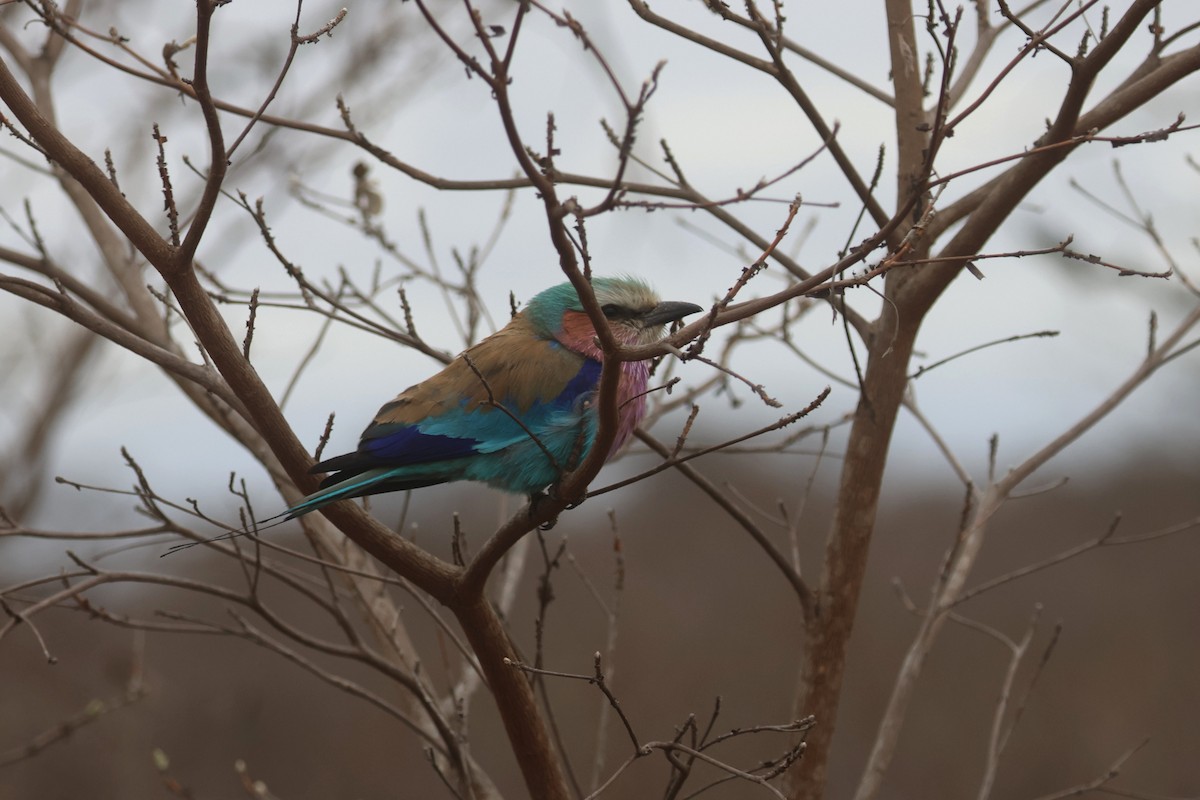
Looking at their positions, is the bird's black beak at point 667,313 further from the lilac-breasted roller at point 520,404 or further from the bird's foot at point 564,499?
the bird's foot at point 564,499

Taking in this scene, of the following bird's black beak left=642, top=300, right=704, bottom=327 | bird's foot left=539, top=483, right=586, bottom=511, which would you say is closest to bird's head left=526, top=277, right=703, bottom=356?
bird's black beak left=642, top=300, right=704, bottom=327

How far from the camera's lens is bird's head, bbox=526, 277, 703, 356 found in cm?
433

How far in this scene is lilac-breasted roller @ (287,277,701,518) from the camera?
12.9ft

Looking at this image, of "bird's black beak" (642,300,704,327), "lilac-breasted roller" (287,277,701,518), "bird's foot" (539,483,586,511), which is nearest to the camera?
"bird's foot" (539,483,586,511)

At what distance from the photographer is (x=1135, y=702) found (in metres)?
13.4

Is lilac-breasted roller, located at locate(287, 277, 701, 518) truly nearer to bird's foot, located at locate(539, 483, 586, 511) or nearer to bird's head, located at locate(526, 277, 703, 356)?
bird's head, located at locate(526, 277, 703, 356)

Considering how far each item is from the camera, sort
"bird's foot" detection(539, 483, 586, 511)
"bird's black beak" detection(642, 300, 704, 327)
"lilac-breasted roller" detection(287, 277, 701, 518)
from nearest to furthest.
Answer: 1. "bird's foot" detection(539, 483, 586, 511)
2. "lilac-breasted roller" detection(287, 277, 701, 518)
3. "bird's black beak" detection(642, 300, 704, 327)

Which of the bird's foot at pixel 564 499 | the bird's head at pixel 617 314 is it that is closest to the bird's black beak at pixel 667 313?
the bird's head at pixel 617 314

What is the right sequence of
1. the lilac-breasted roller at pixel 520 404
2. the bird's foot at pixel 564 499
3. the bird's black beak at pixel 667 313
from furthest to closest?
the bird's black beak at pixel 667 313 → the lilac-breasted roller at pixel 520 404 → the bird's foot at pixel 564 499

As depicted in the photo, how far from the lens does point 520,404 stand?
4.18m

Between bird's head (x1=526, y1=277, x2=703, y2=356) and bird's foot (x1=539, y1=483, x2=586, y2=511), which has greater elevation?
bird's head (x1=526, y1=277, x2=703, y2=356)

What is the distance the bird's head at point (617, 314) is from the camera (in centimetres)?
433

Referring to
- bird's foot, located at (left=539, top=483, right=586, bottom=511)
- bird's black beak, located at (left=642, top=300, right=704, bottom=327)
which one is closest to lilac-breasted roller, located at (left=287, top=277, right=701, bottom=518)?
bird's black beak, located at (left=642, top=300, right=704, bottom=327)

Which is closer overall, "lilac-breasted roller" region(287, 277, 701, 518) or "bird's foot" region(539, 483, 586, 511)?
"bird's foot" region(539, 483, 586, 511)
